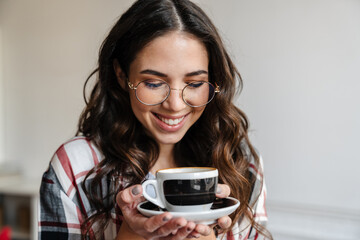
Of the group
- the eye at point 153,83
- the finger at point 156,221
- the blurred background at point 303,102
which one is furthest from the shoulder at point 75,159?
the blurred background at point 303,102

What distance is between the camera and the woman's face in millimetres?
1052

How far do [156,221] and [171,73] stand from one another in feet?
1.37

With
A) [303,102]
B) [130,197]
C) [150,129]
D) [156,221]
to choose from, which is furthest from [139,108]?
[303,102]

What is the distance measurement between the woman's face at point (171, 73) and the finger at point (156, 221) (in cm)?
36

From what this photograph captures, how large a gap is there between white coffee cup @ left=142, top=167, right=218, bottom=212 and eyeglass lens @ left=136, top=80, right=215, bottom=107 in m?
0.28

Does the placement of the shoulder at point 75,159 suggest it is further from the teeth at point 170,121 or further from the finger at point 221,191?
the finger at point 221,191

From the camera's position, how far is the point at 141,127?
1281 millimetres

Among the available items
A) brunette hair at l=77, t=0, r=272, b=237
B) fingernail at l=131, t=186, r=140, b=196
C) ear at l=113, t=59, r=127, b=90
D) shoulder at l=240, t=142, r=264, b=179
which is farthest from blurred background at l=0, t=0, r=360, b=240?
fingernail at l=131, t=186, r=140, b=196

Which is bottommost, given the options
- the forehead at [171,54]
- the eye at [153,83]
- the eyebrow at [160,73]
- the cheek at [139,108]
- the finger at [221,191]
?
the finger at [221,191]

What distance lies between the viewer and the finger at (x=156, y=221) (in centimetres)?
75

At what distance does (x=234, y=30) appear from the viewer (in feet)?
8.02

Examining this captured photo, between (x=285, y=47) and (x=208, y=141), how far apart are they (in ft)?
4.03

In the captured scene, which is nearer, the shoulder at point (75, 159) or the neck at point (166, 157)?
the shoulder at point (75, 159)

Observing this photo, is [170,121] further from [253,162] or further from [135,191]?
[253,162]
